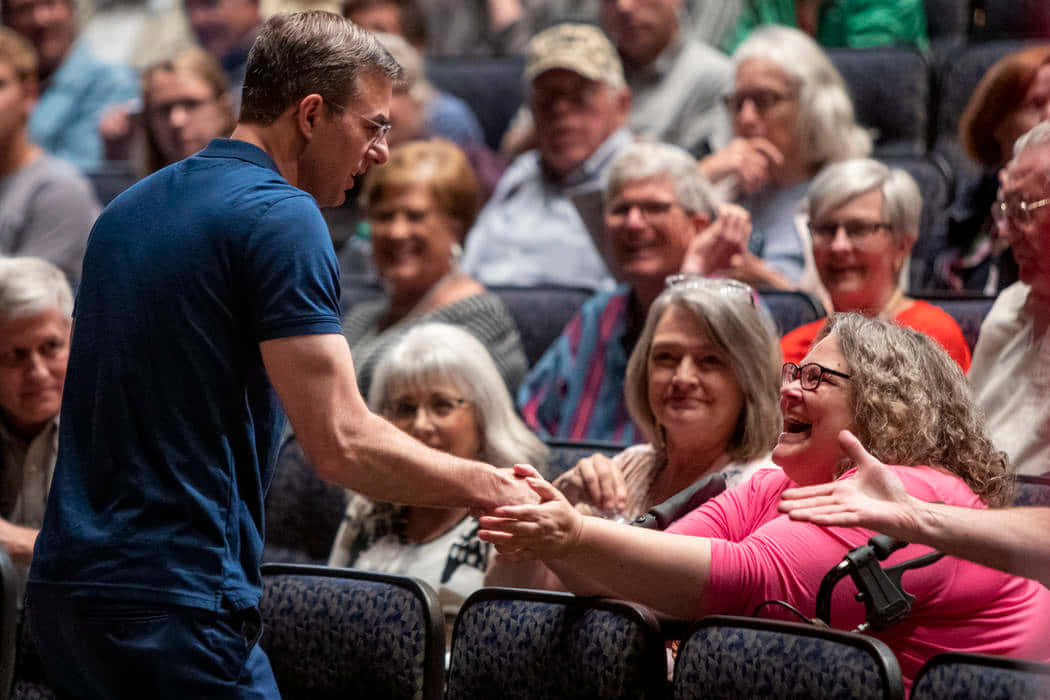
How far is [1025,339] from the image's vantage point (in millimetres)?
1829

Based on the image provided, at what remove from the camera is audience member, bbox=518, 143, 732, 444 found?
2342 millimetres

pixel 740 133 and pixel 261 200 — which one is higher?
pixel 261 200

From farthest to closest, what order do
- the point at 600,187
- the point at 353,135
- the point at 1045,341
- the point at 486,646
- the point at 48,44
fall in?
1. the point at 48,44
2. the point at 600,187
3. the point at 1045,341
4. the point at 486,646
5. the point at 353,135

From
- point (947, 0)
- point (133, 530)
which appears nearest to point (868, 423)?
point (133, 530)

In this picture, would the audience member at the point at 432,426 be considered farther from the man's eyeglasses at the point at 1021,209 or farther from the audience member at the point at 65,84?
the audience member at the point at 65,84

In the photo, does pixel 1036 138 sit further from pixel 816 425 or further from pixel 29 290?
pixel 29 290

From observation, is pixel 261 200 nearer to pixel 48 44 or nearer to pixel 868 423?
pixel 868 423

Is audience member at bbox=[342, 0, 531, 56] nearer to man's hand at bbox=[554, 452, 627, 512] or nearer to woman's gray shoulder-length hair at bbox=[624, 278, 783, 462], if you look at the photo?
woman's gray shoulder-length hair at bbox=[624, 278, 783, 462]

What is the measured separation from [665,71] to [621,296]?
1.00 meters

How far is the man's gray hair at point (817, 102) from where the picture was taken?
272cm

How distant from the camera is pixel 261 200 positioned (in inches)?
49.3

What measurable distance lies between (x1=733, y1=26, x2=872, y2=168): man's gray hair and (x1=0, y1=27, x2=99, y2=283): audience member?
1.50 meters

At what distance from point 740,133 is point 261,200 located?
68.0 inches

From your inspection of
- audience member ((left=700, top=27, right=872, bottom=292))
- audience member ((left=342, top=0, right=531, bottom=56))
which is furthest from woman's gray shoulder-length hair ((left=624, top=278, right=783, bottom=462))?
audience member ((left=342, top=0, right=531, bottom=56))
